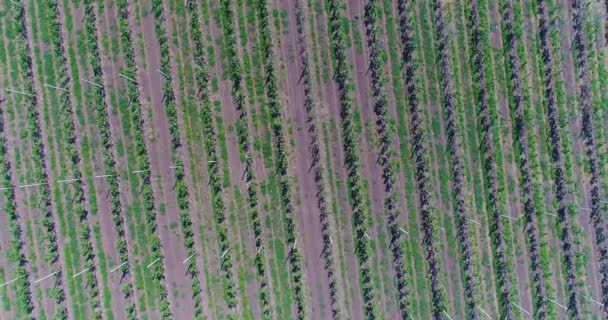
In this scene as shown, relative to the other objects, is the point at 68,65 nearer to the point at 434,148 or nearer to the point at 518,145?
the point at 434,148

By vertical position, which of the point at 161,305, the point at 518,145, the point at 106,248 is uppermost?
the point at 518,145

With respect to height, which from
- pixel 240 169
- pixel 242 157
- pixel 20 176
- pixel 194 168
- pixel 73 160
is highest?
pixel 73 160

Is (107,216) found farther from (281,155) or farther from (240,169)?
(281,155)

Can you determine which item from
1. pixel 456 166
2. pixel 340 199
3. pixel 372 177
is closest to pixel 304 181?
pixel 340 199

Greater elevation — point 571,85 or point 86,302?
point 571,85

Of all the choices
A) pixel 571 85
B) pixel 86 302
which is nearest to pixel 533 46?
pixel 571 85

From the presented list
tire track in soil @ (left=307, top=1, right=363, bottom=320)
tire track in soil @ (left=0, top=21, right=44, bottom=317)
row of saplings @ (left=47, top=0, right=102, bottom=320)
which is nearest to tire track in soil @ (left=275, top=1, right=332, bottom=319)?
tire track in soil @ (left=307, top=1, right=363, bottom=320)
